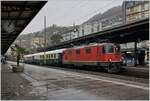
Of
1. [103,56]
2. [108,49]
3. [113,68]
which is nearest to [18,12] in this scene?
[103,56]

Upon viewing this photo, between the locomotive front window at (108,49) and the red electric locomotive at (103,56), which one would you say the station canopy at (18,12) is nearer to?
the red electric locomotive at (103,56)

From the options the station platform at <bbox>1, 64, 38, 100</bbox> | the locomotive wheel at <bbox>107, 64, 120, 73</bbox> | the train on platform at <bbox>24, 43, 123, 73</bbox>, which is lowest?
the station platform at <bbox>1, 64, 38, 100</bbox>

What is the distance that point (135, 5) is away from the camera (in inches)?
4783

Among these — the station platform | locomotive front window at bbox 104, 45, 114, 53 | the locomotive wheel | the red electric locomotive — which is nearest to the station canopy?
the station platform

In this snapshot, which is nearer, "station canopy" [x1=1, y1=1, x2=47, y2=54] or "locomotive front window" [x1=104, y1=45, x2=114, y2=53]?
"station canopy" [x1=1, y1=1, x2=47, y2=54]

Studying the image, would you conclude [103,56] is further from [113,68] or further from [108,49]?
[113,68]

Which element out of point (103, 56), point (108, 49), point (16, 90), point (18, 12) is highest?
point (18, 12)

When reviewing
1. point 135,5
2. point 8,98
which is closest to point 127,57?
point 8,98

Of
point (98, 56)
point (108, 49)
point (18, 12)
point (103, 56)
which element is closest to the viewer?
point (18, 12)

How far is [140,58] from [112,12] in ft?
237

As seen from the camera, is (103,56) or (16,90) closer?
(16,90)

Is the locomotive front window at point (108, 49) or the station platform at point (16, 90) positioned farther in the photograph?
the locomotive front window at point (108, 49)

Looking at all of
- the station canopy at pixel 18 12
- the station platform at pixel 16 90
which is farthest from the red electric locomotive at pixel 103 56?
the station platform at pixel 16 90

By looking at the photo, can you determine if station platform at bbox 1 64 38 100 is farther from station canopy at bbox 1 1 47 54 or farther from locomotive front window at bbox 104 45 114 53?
locomotive front window at bbox 104 45 114 53
